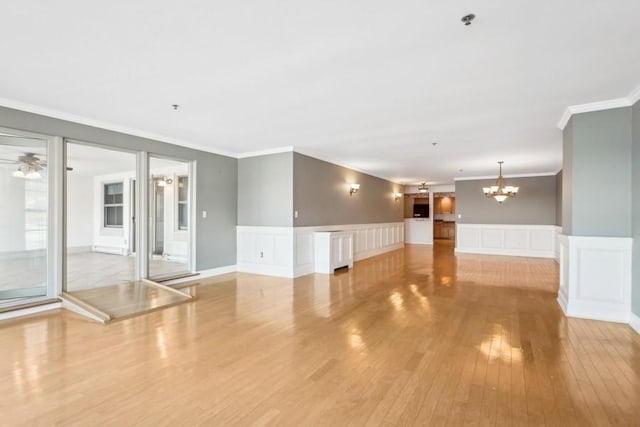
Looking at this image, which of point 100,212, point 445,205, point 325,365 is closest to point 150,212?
point 325,365

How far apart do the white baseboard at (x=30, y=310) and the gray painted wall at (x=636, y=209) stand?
6.77 metres

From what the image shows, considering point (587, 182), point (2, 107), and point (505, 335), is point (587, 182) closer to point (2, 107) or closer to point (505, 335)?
point (505, 335)

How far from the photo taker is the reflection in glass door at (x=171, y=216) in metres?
5.99

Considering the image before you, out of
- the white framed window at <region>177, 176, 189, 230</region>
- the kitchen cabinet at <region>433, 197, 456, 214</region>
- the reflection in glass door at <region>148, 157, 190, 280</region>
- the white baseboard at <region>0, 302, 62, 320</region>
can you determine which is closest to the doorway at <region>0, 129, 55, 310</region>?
the white baseboard at <region>0, 302, 62, 320</region>

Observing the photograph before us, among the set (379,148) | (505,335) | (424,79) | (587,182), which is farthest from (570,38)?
(379,148)

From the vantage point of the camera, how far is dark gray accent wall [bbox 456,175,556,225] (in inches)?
362

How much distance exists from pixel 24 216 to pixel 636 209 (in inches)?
287

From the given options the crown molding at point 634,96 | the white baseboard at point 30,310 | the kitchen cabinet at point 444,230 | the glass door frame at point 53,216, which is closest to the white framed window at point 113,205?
the glass door frame at point 53,216

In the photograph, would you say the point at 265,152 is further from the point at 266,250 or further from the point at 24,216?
the point at 24,216

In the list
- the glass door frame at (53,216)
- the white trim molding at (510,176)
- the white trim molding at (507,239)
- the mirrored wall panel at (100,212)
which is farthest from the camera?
the white trim molding at (510,176)

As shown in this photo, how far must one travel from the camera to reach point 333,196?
24.6ft

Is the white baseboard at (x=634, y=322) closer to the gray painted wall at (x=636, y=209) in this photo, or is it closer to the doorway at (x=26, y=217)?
the gray painted wall at (x=636, y=209)

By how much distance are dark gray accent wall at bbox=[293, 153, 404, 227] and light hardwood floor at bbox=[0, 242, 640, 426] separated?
2.60 metres

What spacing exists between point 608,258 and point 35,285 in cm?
695
